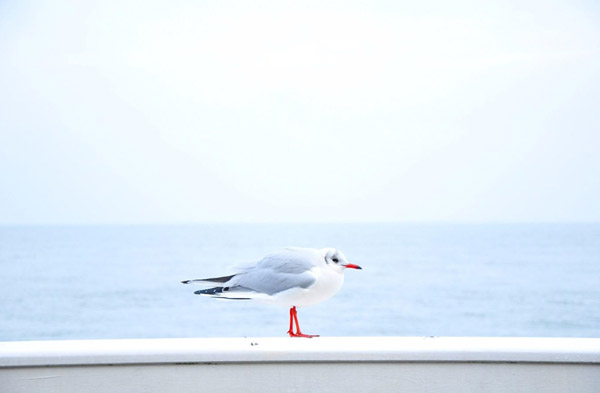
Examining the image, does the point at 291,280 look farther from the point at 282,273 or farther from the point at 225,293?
the point at 225,293

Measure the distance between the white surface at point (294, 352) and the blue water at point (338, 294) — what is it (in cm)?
1414

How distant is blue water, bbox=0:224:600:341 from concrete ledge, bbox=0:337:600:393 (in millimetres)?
14154

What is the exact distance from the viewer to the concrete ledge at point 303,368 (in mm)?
1570

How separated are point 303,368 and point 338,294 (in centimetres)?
2095

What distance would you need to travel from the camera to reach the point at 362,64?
28578 mm

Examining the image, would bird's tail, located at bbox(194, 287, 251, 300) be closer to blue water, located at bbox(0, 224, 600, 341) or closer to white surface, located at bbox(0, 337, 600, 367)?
white surface, located at bbox(0, 337, 600, 367)

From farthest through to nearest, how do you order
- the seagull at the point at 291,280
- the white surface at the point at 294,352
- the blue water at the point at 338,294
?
the blue water at the point at 338,294 < the seagull at the point at 291,280 < the white surface at the point at 294,352

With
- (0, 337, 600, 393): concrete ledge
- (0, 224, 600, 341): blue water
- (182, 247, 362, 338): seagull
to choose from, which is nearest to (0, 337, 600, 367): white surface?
(0, 337, 600, 393): concrete ledge

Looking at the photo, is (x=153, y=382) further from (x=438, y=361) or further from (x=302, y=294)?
(x=438, y=361)

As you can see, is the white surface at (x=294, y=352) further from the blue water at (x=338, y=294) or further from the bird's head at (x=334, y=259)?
the blue water at (x=338, y=294)

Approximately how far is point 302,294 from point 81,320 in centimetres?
1904

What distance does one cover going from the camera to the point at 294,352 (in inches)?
62.7

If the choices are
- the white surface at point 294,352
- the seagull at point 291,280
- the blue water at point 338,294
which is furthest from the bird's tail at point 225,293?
the blue water at point 338,294

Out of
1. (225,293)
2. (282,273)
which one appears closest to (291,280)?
(282,273)
